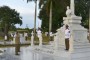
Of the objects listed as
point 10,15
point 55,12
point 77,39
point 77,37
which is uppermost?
point 10,15

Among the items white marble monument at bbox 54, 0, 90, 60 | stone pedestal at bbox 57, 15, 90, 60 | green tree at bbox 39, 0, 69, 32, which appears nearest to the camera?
stone pedestal at bbox 57, 15, 90, 60

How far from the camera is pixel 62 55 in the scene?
16859 mm

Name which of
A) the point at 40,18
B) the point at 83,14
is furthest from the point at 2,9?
the point at 83,14

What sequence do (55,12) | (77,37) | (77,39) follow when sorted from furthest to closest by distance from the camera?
1. (55,12)
2. (77,37)
3. (77,39)

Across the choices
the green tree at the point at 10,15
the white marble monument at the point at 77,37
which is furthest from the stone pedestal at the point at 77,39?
the green tree at the point at 10,15

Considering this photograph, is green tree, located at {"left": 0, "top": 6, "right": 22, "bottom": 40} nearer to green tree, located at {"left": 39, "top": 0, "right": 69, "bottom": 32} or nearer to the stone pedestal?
green tree, located at {"left": 39, "top": 0, "right": 69, "bottom": 32}

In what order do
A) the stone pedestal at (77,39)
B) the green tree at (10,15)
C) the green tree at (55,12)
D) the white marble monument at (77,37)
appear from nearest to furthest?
the stone pedestal at (77,39) → the white marble monument at (77,37) → the green tree at (55,12) → the green tree at (10,15)

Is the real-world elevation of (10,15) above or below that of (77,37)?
above

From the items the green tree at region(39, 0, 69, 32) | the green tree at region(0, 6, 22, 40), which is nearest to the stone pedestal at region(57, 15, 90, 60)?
the green tree at region(39, 0, 69, 32)

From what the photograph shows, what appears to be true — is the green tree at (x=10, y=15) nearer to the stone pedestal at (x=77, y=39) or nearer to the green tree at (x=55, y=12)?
the green tree at (x=55, y=12)

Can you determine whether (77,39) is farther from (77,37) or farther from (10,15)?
(10,15)

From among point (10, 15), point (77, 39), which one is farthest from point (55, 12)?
point (77, 39)

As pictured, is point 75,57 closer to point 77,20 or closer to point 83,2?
point 77,20

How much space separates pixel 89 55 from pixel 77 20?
192 inches
